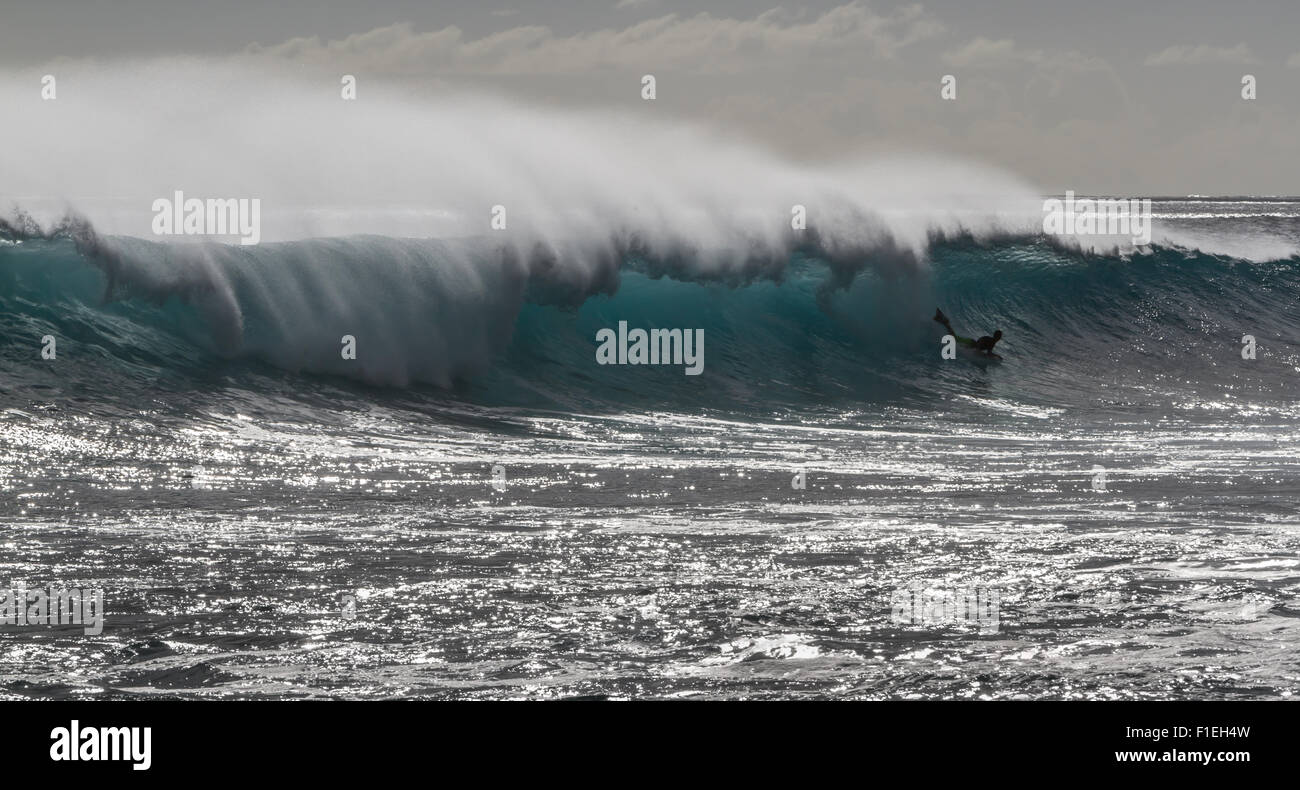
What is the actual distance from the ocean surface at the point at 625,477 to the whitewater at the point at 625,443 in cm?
4

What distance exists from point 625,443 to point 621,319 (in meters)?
7.62

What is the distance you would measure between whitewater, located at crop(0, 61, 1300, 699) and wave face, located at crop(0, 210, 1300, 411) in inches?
2.5

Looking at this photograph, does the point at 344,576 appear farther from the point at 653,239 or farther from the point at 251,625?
the point at 653,239

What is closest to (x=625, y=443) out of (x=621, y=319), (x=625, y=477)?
(x=625, y=477)

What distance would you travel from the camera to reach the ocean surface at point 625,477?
634cm

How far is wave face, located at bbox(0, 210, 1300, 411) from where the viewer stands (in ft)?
55.0

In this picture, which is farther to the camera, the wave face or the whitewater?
the wave face

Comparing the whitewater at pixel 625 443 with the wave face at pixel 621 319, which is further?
the wave face at pixel 621 319

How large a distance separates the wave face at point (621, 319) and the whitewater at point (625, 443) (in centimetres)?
6

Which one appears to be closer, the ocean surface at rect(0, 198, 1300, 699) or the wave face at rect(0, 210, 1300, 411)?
the ocean surface at rect(0, 198, 1300, 699)

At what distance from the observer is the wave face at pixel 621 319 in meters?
16.8

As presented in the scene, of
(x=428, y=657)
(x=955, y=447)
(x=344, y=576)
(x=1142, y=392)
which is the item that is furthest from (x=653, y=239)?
(x=428, y=657)
